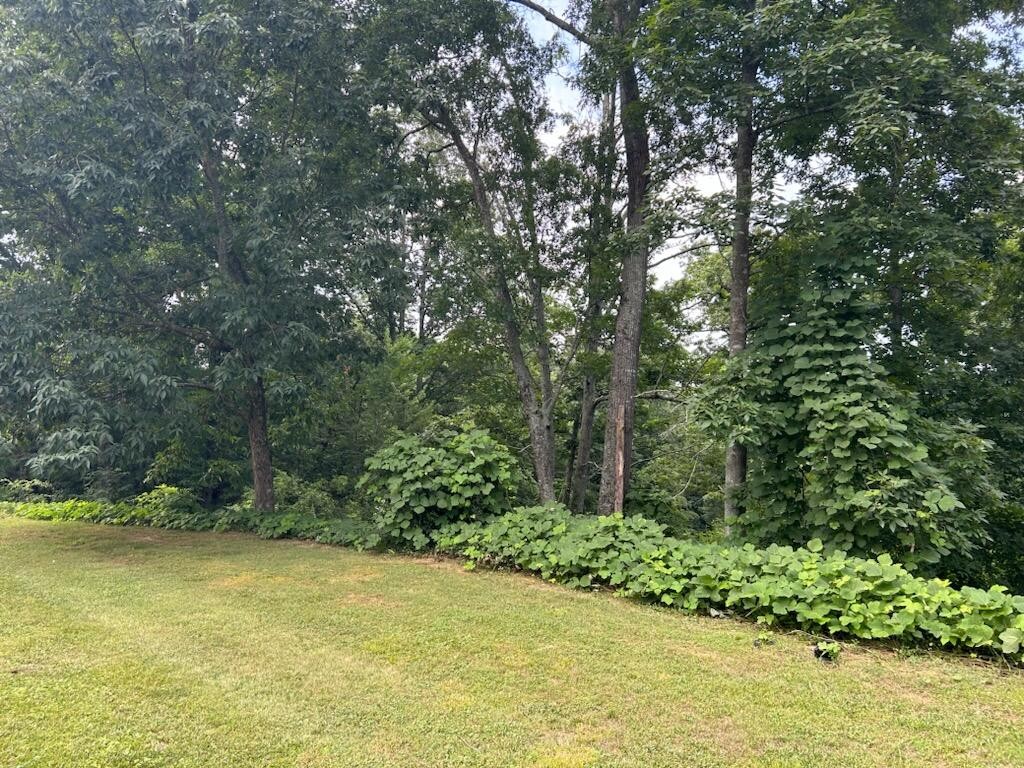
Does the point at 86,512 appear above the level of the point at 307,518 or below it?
below

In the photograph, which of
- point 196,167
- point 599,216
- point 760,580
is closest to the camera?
point 760,580

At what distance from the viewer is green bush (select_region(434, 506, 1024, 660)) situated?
11.6 ft

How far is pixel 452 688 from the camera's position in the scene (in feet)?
9.98

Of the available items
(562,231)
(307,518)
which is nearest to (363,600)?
(307,518)

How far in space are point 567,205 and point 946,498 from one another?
667cm

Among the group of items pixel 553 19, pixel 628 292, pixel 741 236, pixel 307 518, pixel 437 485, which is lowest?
pixel 307 518

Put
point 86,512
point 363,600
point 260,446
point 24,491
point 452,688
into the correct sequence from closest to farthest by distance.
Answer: point 452,688
point 363,600
point 260,446
point 86,512
point 24,491

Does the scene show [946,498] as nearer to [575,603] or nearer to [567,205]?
[575,603]

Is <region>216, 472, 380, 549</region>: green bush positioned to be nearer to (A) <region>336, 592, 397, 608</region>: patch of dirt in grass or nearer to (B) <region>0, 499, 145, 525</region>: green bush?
(B) <region>0, 499, 145, 525</region>: green bush

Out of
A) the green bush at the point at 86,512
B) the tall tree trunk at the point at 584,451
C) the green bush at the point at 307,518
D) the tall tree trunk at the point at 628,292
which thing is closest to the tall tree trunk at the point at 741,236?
the tall tree trunk at the point at 628,292

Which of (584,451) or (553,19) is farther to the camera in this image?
(584,451)

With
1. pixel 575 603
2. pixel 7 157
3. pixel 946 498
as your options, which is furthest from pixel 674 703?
pixel 7 157

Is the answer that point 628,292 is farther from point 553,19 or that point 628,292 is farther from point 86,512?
point 86,512

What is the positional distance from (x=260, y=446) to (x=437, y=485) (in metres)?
3.74
